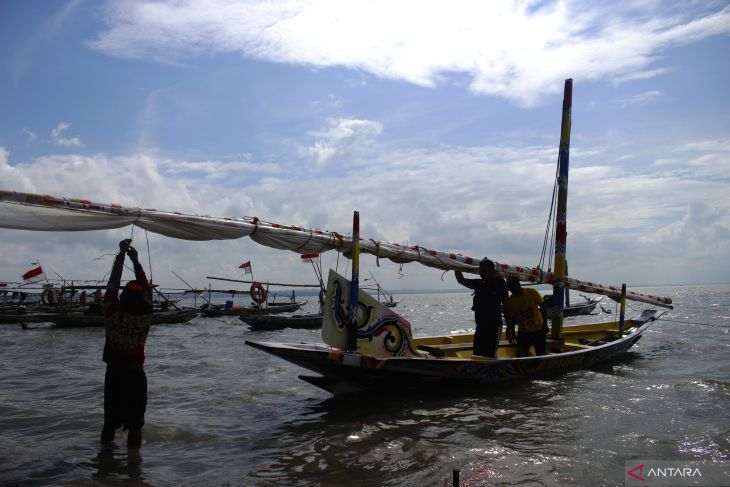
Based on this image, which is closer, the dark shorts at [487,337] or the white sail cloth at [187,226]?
the white sail cloth at [187,226]

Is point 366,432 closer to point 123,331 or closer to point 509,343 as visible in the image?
point 123,331

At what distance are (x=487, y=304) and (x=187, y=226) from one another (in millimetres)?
5177

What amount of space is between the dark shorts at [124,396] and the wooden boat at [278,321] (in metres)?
24.5

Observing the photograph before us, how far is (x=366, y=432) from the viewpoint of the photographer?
7047mm

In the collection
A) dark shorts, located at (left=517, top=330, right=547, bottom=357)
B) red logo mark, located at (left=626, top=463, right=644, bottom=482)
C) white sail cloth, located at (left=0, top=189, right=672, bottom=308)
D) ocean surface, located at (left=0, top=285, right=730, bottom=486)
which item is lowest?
ocean surface, located at (left=0, top=285, right=730, bottom=486)

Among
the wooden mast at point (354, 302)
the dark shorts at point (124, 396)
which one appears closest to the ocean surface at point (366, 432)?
the dark shorts at point (124, 396)

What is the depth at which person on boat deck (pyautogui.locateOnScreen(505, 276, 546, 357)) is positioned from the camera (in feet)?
32.2

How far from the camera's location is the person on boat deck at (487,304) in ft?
29.8

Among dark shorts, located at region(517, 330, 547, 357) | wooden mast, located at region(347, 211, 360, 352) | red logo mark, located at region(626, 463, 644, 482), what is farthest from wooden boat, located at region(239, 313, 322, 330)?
red logo mark, located at region(626, 463, 644, 482)

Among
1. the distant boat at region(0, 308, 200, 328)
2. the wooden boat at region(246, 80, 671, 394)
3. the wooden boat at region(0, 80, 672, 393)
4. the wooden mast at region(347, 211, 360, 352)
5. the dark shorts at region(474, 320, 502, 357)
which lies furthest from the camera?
the distant boat at region(0, 308, 200, 328)

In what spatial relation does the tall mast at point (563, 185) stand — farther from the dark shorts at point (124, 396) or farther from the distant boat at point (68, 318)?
the distant boat at point (68, 318)

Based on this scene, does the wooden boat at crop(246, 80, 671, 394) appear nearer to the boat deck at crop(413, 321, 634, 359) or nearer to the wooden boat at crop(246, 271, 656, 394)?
the wooden boat at crop(246, 271, 656, 394)

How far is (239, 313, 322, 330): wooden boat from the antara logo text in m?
25.9

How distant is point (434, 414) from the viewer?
800 centimetres
